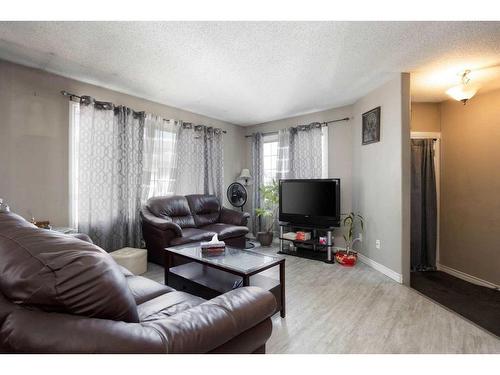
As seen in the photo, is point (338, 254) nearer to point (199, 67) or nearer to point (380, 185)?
point (380, 185)

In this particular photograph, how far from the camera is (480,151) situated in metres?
3.24

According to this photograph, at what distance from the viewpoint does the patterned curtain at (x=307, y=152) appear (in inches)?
166

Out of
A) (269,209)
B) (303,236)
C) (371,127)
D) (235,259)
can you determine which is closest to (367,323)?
(235,259)

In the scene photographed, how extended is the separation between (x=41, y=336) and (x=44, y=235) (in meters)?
0.40

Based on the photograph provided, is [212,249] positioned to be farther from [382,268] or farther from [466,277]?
[466,277]

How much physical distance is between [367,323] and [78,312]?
6.62 ft

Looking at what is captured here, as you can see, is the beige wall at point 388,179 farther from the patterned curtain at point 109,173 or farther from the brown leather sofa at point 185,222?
the patterned curtain at point 109,173

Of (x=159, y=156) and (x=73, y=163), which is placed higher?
(x=159, y=156)

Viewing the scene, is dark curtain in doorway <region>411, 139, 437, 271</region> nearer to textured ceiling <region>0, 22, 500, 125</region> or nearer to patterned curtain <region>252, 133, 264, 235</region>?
textured ceiling <region>0, 22, 500, 125</region>

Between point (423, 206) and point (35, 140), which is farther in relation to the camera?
point (423, 206)

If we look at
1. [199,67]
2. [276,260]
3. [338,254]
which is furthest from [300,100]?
[276,260]

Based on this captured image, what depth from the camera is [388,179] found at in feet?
9.83

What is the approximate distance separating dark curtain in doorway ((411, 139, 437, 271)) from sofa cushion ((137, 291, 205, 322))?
11.6ft

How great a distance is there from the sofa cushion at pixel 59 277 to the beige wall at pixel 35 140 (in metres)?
2.34
